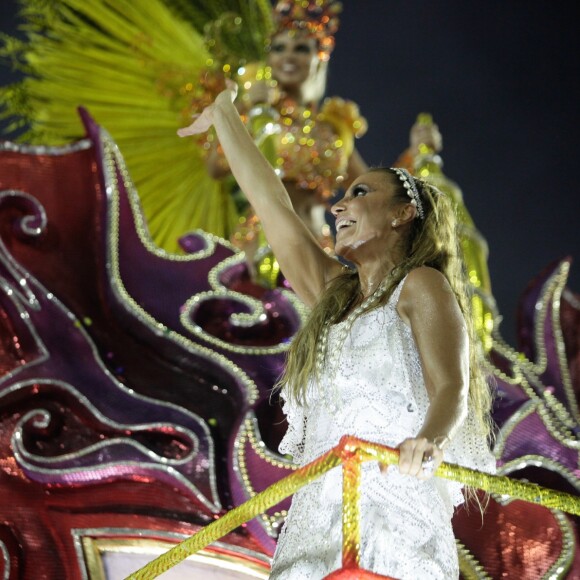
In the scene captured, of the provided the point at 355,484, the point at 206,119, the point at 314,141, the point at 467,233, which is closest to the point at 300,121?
the point at 314,141

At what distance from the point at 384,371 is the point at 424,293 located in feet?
0.38

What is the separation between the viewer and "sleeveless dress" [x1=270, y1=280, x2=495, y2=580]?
1304mm

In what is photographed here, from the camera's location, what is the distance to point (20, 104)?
3.43 meters

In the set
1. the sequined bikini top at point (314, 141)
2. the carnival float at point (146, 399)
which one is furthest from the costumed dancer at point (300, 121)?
the carnival float at point (146, 399)

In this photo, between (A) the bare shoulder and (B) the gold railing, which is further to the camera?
(A) the bare shoulder

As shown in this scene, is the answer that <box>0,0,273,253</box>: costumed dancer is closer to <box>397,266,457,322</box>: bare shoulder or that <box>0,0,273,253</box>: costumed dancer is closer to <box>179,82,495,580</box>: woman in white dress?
<box>179,82,495,580</box>: woman in white dress

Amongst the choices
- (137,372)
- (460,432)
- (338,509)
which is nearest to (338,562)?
(338,509)

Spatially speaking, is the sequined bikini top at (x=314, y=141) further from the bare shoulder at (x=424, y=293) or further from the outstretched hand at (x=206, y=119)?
the bare shoulder at (x=424, y=293)

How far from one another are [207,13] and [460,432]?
2709 mm

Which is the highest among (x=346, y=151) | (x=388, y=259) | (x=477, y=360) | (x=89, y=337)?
(x=346, y=151)

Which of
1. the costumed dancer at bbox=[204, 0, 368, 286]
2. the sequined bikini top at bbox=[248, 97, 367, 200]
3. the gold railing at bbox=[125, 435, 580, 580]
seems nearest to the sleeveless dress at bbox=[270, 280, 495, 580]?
the gold railing at bbox=[125, 435, 580, 580]

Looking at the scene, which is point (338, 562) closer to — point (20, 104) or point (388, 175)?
point (388, 175)

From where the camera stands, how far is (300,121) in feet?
10.5

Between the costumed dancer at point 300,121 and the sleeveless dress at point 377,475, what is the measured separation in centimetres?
131
